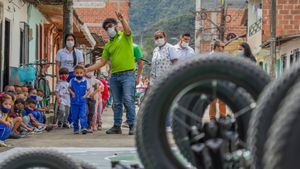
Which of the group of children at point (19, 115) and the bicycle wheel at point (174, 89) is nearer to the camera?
the bicycle wheel at point (174, 89)

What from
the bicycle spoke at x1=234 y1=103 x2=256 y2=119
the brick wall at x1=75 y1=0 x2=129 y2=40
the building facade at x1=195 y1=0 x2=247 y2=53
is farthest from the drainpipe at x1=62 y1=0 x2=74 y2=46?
the building facade at x1=195 y1=0 x2=247 y2=53

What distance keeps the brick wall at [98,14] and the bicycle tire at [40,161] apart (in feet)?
219

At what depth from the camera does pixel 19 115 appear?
1325 centimetres

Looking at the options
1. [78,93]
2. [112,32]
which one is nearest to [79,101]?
[78,93]

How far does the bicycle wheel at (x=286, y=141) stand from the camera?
234cm

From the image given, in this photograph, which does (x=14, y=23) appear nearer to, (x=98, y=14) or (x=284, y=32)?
(x=284, y=32)

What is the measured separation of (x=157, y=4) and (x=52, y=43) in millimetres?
124560

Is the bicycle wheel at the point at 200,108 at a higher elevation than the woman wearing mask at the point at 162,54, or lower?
lower

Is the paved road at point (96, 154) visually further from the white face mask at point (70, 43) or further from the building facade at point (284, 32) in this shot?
the building facade at point (284, 32)

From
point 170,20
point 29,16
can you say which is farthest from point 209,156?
point 170,20

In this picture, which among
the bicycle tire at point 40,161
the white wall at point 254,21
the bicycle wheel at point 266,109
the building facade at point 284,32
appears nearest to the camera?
the bicycle wheel at point 266,109

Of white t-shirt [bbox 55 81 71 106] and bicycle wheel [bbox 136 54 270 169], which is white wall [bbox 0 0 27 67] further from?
bicycle wheel [bbox 136 54 270 169]

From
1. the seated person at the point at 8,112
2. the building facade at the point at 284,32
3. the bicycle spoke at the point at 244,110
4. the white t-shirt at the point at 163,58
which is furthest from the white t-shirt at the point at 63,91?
the building facade at the point at 284,32

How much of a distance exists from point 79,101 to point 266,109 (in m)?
10.3
